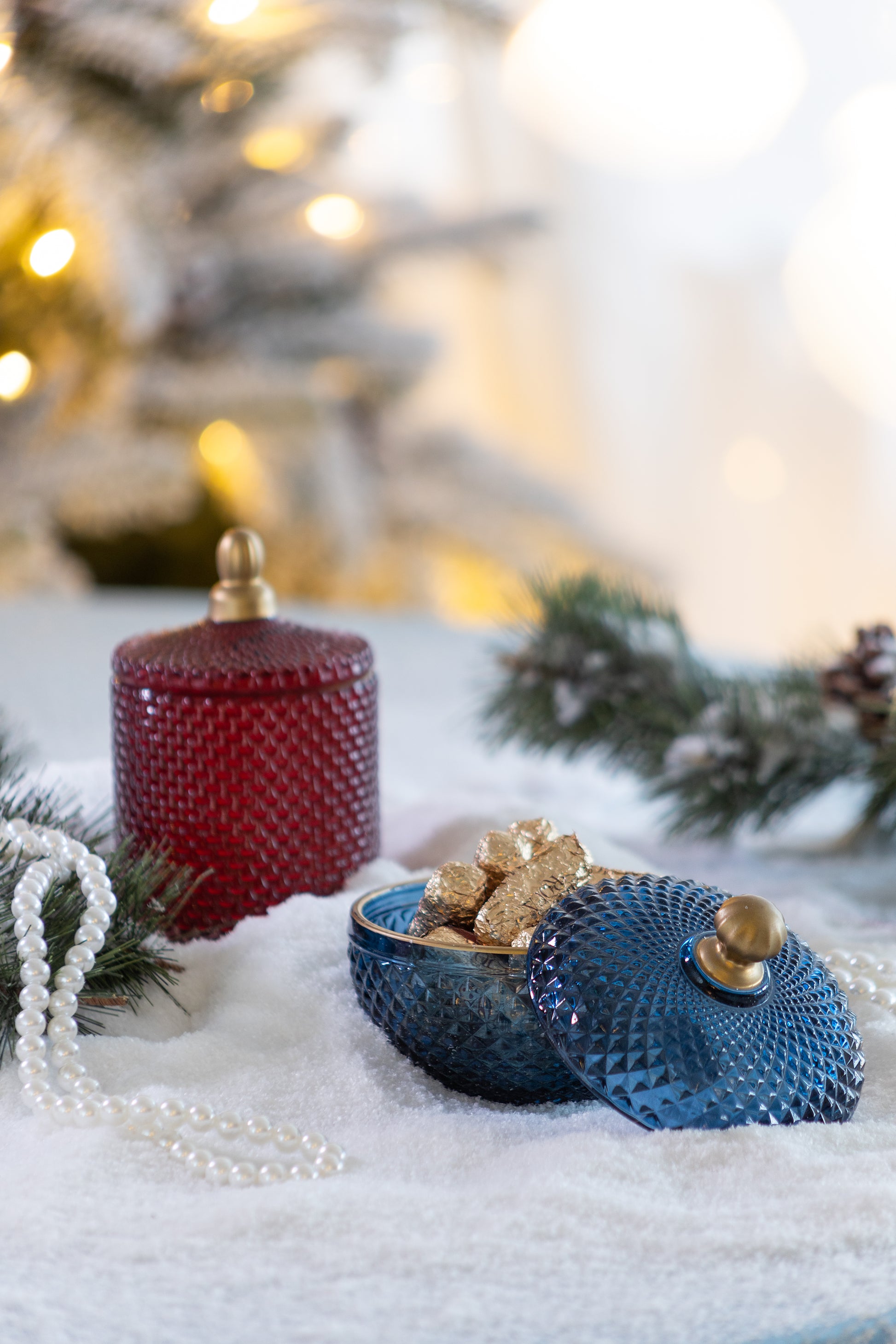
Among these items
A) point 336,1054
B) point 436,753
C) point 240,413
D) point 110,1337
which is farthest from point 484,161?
point 110,1337

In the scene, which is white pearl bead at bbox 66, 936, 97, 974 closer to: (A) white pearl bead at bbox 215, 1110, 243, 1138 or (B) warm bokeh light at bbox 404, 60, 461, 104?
(A) white pearl bead at bbox 215, 1110, 243, 1138

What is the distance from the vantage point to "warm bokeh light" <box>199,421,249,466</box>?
1540 millimetres

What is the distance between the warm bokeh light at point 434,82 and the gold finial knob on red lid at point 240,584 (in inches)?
66.5

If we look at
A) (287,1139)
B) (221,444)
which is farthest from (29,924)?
(221,444)

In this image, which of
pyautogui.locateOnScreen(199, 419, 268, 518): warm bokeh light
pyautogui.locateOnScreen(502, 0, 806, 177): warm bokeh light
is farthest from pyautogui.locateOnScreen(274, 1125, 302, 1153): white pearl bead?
pyautogui.locateOnScreen(502, 0, 806, 177): warm bokeh light

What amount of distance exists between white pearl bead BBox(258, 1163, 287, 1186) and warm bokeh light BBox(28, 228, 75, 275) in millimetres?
782

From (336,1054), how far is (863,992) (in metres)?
0.19

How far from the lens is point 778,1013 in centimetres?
35

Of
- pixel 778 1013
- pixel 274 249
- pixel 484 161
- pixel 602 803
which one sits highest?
pixel 484 161

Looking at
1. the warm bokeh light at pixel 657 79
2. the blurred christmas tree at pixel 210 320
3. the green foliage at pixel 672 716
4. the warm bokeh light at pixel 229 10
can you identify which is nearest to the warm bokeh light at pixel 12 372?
the blurred christmas tree at pixel 210 320

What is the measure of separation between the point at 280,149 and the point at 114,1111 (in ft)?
4.34

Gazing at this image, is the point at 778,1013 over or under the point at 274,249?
under

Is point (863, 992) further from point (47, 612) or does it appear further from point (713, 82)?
point (713, 82)

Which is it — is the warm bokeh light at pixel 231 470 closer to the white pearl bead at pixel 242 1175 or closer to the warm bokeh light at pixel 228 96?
the warm bokeh light at pixel 228 96
